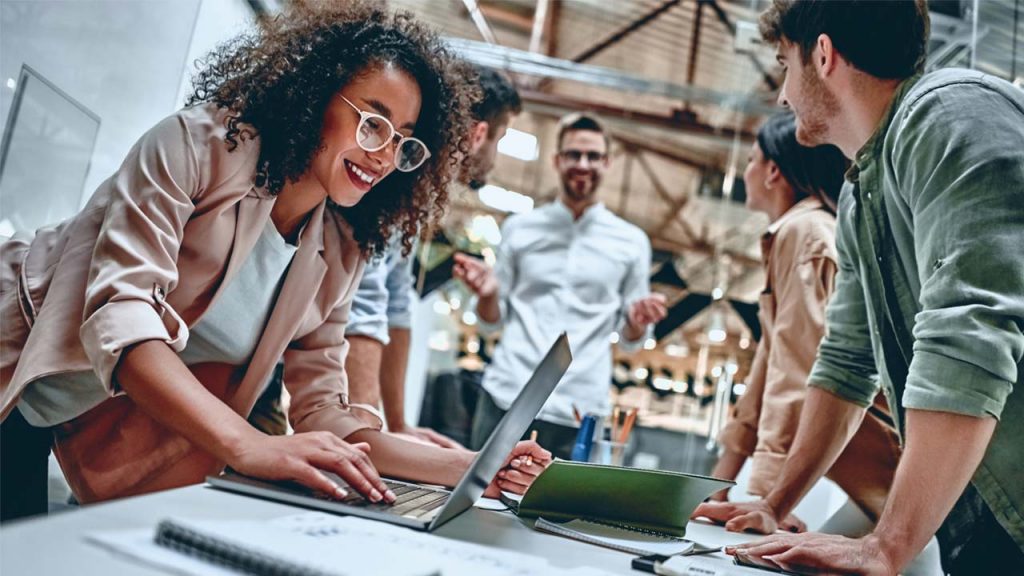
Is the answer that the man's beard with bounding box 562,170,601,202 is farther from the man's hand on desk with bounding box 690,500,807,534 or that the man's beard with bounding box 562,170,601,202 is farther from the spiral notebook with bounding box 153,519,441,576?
the spiral notebook with bounding box 153,519,441,576

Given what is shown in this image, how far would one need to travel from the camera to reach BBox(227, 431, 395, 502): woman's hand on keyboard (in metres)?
0.87

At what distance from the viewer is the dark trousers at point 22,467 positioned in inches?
41.4

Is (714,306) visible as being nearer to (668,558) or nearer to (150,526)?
(668,558)

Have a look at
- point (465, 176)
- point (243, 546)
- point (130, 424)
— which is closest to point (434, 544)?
point (243, 546)

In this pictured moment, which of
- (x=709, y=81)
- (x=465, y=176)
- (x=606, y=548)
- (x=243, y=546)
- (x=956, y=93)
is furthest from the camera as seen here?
Result: (x=709, y=81)

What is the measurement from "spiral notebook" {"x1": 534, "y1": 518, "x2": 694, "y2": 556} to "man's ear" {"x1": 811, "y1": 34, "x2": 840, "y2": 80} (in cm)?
83

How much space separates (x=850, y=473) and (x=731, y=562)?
85 centimetres

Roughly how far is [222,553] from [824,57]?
4.08 ft

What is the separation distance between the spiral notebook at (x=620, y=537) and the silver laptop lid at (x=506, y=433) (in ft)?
0.36

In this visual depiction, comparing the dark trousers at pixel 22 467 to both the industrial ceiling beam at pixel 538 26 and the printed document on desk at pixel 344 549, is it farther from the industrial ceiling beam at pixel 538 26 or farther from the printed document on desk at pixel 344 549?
the industrial ceiling beam at pixel 538 26

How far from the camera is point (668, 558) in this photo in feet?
2.62

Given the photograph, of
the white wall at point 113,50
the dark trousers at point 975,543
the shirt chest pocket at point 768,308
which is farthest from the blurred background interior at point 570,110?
the dark trousers at point 975,543

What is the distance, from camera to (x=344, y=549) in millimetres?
632

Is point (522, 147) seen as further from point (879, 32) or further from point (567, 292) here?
point (879, 32)
